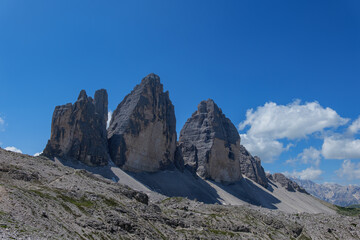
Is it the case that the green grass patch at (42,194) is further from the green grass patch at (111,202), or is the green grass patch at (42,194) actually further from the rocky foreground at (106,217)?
the green grass patch at (111,202)

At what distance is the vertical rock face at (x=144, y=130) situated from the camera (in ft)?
481

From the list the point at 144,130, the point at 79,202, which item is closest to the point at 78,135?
the point at 144,130

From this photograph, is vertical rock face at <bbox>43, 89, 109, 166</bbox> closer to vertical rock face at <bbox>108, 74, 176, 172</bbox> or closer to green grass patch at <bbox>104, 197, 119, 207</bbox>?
vertical rock face at <bbox>108, 74, 176, 172</bbox>

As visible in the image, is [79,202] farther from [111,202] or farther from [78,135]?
[78,135]

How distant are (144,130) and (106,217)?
108 m

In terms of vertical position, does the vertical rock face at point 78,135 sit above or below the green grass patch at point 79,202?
above

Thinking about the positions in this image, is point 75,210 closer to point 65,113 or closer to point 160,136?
point 65,113

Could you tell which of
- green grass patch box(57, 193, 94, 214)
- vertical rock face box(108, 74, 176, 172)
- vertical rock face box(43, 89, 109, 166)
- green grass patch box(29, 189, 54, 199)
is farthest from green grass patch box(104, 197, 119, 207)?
vertical rock face box(108, 74, 176, 172)

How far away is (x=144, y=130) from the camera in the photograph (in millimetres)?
155750

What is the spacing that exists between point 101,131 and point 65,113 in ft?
66.4

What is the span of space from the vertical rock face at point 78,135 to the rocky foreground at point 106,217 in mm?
49745

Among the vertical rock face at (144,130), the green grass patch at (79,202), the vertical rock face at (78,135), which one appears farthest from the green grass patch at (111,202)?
the vertical rock face at (144,130)

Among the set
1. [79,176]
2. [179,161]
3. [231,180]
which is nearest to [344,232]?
[79,176]

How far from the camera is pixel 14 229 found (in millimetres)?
31953
